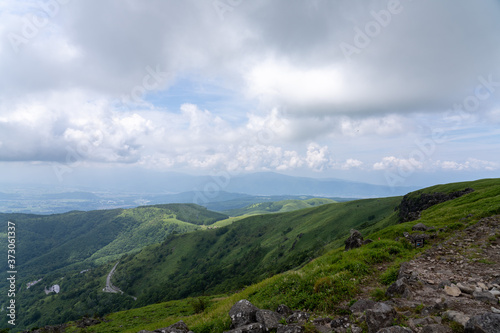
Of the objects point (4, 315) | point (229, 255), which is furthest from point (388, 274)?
point (4, 315)

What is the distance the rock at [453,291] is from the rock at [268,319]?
8.23 meters

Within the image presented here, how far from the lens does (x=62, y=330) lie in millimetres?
61062

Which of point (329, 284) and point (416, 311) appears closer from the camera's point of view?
point (416, 311)

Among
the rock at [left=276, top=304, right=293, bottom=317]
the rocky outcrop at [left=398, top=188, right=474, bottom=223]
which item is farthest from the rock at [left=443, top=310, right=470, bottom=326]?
the rocky outcrop at [left=398, top=188, right=474, bottom=223]

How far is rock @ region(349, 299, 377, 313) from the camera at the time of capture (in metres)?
10.5

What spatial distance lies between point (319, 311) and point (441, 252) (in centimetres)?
1166

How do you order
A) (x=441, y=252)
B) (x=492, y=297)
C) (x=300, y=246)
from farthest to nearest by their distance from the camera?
1. (x=300, y=246)
2. (x=441, y=252)
3. (x=492, y=297)

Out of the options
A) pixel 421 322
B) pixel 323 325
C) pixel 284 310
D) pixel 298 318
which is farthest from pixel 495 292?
pixel 284 310

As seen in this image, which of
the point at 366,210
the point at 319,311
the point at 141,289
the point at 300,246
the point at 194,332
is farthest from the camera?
the point at 141,289

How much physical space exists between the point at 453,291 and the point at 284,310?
27.1 feet

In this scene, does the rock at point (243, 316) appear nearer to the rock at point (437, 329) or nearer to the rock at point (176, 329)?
the rock at point (176, 329)

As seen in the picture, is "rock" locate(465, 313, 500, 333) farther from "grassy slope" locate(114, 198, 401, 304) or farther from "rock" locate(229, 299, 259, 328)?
"grassy slope" locate(114, 198, 401, 304)

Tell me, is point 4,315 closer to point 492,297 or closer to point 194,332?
point 194,332

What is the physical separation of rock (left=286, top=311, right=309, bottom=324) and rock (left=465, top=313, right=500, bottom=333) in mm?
6148
